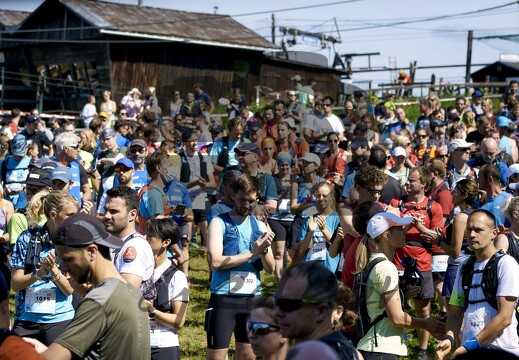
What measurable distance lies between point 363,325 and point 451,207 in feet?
13.4

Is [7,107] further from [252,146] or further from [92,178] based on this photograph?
[252,146]

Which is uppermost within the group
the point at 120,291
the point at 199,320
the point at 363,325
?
the point at 120,291

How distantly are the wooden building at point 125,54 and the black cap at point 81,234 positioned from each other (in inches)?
1149

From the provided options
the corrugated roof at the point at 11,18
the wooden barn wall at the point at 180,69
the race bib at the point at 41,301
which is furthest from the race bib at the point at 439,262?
the corrugated roof at the point at 11,18

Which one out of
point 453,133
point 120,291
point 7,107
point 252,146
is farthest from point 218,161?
point 7,107

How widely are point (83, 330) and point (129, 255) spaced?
74.7 inches

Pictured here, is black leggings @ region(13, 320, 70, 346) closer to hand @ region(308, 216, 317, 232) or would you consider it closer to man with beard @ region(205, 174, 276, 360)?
man with beard @ region(205, 174, 276, 360)

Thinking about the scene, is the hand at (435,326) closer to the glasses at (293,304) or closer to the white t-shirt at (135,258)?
the white t-shirt at (135,258)

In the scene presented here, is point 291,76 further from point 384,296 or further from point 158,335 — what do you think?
point 384,296

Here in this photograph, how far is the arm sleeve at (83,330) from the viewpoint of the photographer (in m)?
4.13

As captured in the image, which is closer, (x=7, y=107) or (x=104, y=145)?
(x=104, y=145)

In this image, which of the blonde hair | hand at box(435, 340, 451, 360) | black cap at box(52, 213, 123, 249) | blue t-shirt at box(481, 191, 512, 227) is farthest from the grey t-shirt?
blue t-shirt at box(481, 191, 512, 227)

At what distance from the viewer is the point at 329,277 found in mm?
3865

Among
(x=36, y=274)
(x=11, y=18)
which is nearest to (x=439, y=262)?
(x=36, y=274)
